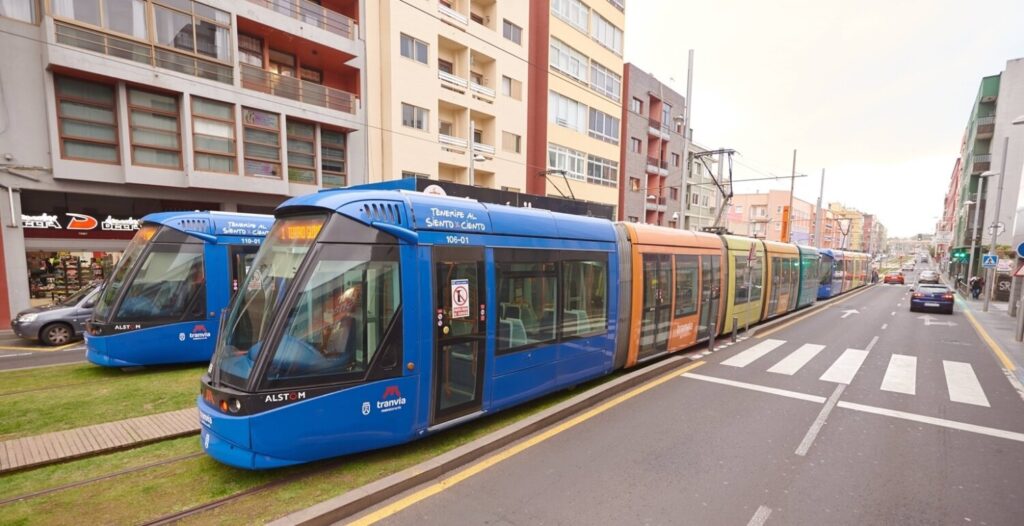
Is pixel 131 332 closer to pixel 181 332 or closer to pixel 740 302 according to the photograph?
pixel 181 332

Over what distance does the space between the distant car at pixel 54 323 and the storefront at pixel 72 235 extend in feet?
14.3

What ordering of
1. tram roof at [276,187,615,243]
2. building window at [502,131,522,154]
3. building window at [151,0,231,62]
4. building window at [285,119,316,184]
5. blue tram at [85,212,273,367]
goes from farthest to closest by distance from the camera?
building window at [502,131,522,154], building window at [285,119,316,184], building window at [151,0,231,62], blue tram at [85,212,273,367], tram roof at [276,187,615,243]

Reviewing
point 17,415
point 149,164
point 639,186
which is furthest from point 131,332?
point 639,186

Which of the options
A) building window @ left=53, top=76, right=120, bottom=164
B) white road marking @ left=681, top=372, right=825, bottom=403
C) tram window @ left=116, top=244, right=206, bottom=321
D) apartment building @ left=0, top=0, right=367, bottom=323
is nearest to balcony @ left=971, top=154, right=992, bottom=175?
white road marking @ left=681, top=372, right=825, bottom=403

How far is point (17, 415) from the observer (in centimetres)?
621

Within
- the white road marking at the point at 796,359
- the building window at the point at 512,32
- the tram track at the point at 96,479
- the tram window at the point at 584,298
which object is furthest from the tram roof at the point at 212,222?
the building window at the point at 512,32

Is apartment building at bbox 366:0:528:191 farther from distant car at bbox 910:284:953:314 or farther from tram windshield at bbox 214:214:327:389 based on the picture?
distant car at bbox 910:284:953:314

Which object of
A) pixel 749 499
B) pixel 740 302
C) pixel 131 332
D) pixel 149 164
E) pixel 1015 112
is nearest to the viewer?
pixel 749 499

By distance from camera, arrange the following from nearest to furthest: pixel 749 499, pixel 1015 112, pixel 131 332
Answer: pixel 749 499
pixel 131 332
pixel 1015 112

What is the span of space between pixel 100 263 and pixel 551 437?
1904cm

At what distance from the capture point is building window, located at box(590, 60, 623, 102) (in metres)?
30.4

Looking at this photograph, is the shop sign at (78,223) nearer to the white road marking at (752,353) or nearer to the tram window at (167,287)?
the tram window at (167,287)

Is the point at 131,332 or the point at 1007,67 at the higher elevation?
the point at 1007,67

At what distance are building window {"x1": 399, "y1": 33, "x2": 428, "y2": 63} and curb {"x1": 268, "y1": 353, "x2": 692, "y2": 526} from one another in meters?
19.1
